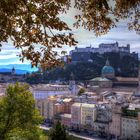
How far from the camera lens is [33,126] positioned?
37.0ft

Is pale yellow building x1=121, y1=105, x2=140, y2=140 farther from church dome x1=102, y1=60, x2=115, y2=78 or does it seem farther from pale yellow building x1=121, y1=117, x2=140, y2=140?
church dome x1=102, y1=60, x2=115, y2=78

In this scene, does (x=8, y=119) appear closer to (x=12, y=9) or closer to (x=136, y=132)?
(x=12, y=9)

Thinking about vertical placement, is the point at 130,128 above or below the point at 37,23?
below

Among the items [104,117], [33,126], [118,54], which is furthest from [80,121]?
[118,54]

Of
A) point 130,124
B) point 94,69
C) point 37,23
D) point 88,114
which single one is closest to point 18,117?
point 37,23

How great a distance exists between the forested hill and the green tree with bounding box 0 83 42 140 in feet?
183

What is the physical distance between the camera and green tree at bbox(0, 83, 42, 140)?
11.2m

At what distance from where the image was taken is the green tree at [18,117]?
11.2 meters

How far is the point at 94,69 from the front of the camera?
72.6 m

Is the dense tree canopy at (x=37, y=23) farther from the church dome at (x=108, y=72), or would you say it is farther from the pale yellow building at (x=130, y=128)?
the church dome at (x=108, y=72)

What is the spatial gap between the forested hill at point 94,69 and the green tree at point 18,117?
55.7 m

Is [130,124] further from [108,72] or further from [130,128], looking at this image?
[108,72]

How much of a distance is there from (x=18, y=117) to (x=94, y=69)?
6148 cm

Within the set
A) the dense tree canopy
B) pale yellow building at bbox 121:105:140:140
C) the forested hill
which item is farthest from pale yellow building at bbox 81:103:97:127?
the dense tree canopy
